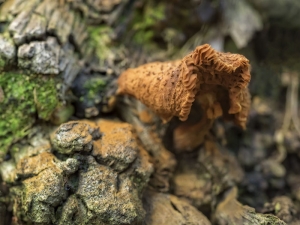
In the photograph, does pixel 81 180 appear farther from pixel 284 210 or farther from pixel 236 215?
pixel 284 210

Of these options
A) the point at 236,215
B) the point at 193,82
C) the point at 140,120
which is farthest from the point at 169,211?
the point at 193,82

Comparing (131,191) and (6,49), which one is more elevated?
(6,49)

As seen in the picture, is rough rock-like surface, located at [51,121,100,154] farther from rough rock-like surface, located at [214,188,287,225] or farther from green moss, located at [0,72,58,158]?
rough rock-like surface, located at [214,188,287,225]

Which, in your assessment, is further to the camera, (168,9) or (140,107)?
(168,9)

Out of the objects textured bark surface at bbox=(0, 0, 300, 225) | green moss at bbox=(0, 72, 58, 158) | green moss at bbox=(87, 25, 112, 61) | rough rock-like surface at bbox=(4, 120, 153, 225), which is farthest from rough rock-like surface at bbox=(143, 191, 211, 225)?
green moss at bbox=(87, 25, 112, 61)

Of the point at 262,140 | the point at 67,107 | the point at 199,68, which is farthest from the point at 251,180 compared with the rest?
the point at 67,107

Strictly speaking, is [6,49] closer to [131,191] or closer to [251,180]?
[131,191]

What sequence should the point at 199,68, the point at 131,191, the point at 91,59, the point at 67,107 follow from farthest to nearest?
1. the point at 91,59
2. the point at 67,107
3. the point at 131,191
4. the point at 199,68
